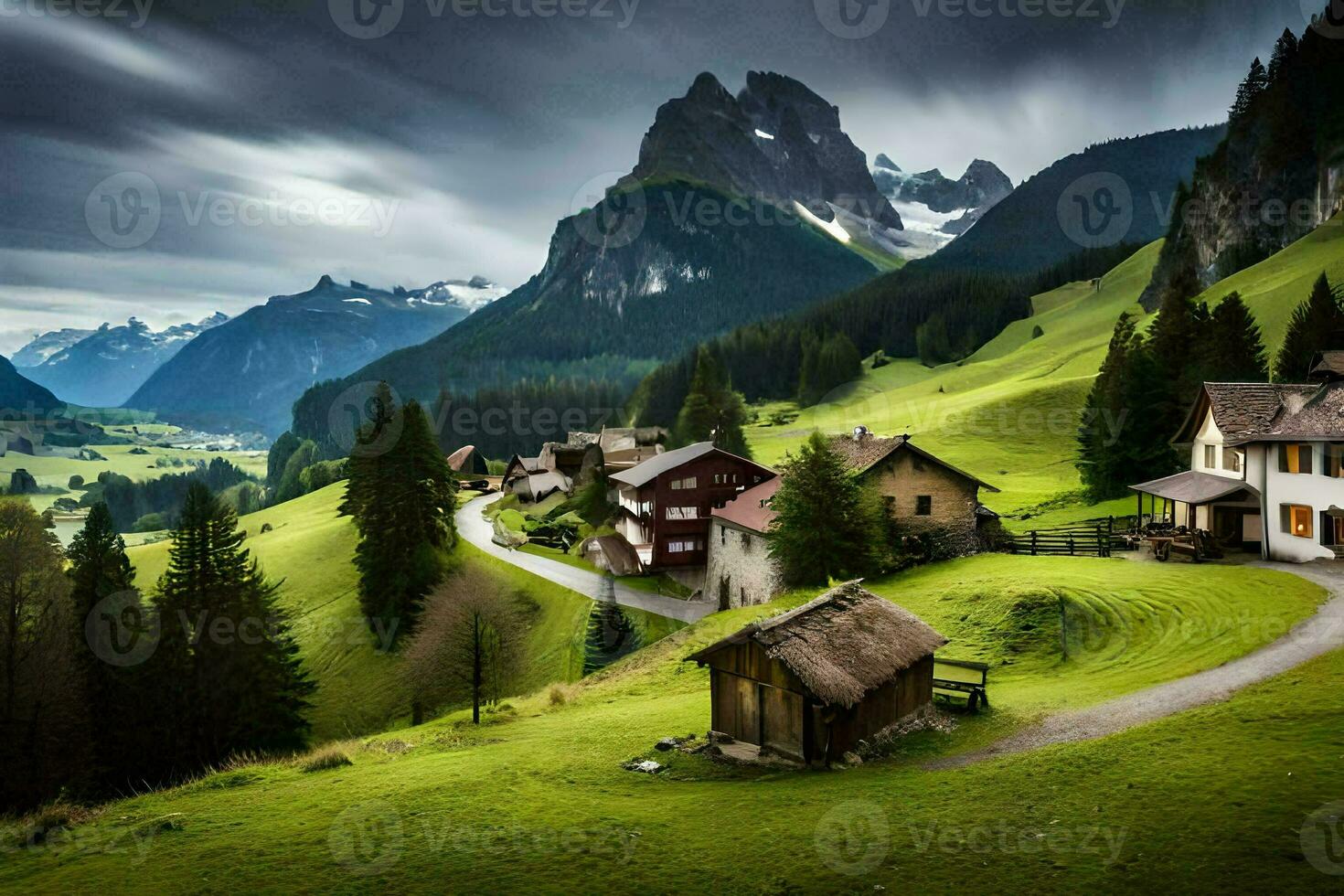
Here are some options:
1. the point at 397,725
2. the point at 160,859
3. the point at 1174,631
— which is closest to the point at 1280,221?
the point at 1174,631

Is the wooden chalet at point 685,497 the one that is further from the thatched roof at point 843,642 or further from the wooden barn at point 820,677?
the wooden barn at point 820,677

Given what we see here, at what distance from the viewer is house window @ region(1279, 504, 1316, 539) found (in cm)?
3553

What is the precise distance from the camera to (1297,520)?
3634cm

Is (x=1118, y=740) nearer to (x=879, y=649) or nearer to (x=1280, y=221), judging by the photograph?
(x=879, y=649)

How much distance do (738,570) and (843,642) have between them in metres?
34.4

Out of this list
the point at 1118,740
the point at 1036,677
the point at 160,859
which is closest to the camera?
the point at 160,859

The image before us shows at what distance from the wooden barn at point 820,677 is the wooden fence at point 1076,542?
81.1ft

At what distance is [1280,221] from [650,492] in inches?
4650

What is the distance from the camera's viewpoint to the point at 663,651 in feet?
134

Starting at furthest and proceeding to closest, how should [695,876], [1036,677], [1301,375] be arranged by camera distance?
[1301,375] → [1036,677] → [695,876]

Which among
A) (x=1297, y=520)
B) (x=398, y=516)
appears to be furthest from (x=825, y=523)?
(x=398, y=516)

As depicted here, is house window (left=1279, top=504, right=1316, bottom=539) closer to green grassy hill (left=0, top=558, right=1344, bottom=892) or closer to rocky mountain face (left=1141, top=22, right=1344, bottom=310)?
green grassy hill (left=0, top=558, right=1344, bottom=892)

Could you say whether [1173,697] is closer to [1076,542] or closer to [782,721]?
[782,721]

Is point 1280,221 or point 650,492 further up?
point 1280,221
